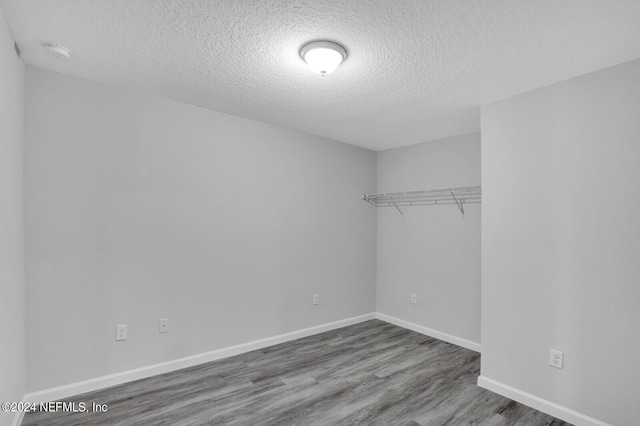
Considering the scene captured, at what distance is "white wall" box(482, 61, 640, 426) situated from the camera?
2061 millimetres

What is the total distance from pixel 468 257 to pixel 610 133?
1.87 meters

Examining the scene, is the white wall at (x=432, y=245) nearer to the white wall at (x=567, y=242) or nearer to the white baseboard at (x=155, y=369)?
the white wall at (x=567, y=242)

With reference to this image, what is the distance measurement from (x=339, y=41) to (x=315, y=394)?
2522mm

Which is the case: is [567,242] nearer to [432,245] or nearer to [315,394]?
[432,245]

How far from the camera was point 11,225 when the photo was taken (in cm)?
190

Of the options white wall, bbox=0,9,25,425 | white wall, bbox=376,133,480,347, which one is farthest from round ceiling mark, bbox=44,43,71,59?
white wall, bbox=376,133,480,347

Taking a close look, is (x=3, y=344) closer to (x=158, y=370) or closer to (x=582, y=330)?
(x=158, y=370)

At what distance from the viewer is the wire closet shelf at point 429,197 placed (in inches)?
144

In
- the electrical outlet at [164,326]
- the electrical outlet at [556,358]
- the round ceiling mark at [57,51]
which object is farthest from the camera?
the electrical outlet at [164,326]

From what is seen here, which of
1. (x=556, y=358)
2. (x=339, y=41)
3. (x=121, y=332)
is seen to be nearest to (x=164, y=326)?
(x=121, y=332)

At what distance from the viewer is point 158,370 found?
2787mm

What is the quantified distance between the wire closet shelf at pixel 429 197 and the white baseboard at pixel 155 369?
5.96 feet

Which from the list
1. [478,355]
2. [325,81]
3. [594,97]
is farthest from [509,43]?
[478,355]

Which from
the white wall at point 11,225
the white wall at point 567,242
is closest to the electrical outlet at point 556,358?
the white wall at point 567,242
